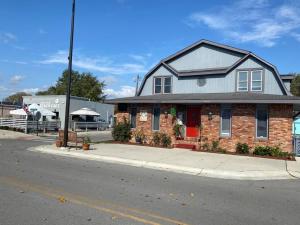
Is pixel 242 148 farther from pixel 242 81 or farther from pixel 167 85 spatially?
pixel 167 85

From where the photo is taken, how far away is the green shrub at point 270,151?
59.1 feet

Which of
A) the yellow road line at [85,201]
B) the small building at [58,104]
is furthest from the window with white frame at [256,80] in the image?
the small building at [58,104]

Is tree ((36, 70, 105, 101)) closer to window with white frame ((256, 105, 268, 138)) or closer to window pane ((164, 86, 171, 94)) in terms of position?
window pane ((164, 86, 171, 94))

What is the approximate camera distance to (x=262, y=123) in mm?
19156

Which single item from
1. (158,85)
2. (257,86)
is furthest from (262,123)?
(158,85)

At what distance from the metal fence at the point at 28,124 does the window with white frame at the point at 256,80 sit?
21.6m

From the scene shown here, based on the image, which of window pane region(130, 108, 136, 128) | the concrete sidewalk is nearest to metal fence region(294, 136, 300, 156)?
the concrete sidewalk

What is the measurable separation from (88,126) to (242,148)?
1117 inches

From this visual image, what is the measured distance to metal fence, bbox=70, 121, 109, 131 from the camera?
140 ft

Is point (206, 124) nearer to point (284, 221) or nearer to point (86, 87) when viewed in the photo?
point (284, 221)

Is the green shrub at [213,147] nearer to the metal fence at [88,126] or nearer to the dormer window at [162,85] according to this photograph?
the dormer window at [162,85]

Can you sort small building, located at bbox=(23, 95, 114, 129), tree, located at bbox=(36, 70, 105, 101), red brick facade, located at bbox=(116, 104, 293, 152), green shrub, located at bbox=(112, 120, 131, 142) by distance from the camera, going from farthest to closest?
tree, located at bbox=(36, 70, 105, 101) → small building, located at bbox=(23, 95, 114, 129) → green shrub, located at bbox=(112, 120, 131, 142) → red brick facade, located at bbox=(116, 104, 293, 152)

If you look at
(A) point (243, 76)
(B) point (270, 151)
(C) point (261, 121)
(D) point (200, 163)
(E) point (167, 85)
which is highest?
(A) point (243, 76)

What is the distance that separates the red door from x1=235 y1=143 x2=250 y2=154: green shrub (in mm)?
3179
